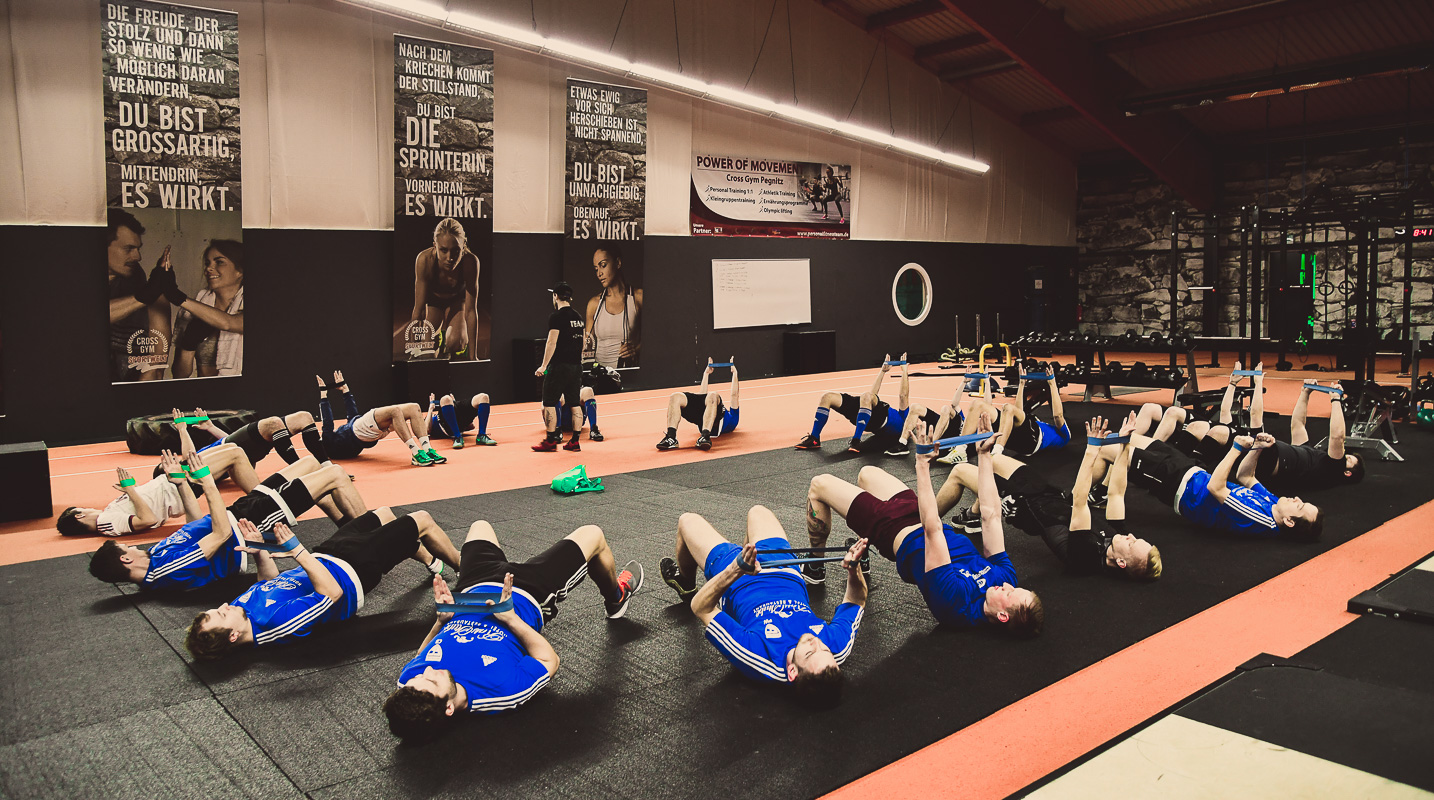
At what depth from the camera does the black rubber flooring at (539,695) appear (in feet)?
8.07

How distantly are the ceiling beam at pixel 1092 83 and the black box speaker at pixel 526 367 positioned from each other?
659 centimetres

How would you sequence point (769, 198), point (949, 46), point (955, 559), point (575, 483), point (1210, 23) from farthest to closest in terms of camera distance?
point (949, 46) → point (769, 198) → point (1210, 23) → point (575, 483) → point (955, 559)

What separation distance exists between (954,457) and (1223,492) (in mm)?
2088

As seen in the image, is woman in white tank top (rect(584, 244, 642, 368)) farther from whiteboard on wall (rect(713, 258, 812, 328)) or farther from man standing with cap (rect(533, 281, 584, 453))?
man standing with cap (rect(533, 281, 584, 453))

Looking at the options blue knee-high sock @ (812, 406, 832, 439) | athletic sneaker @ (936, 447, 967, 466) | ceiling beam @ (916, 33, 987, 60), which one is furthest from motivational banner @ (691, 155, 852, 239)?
athletic sneaker @ (936, 447, 967, 466)

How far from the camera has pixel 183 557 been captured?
3.92 m

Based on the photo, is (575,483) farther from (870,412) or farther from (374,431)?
(870,412)

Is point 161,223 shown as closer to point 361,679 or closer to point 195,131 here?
point 195,131

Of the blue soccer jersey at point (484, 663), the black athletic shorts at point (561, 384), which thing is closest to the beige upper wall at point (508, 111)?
the black athletic shorts at point (561, 384)

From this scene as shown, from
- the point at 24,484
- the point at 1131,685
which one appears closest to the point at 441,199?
the point at 24,484

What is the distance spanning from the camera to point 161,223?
845 cm

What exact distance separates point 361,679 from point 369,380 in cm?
754

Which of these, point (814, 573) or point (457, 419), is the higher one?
point (457, 419)

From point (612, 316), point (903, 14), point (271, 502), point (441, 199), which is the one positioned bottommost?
point (271, 502)
